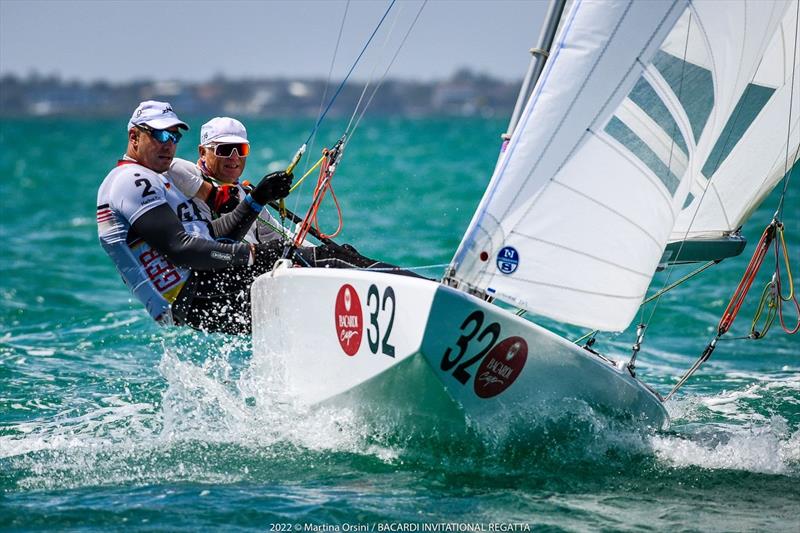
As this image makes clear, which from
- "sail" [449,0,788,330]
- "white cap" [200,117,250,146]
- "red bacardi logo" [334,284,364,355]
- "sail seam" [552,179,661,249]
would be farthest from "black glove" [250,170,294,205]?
"sail seam" [552,179,661,249]

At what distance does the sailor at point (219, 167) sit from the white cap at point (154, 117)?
0.29 metres

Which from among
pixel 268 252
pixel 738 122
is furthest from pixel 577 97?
pixel 268 252

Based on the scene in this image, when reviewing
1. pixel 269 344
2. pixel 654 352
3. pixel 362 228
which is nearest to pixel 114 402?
pixel 269 344

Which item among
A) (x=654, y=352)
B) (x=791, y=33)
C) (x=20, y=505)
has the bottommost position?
(x=20, y=505)

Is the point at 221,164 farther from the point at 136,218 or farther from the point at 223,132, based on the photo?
the point at 136,218

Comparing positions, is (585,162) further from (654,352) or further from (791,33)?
(654,352)

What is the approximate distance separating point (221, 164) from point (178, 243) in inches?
28.1

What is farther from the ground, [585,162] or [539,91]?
[539,91]

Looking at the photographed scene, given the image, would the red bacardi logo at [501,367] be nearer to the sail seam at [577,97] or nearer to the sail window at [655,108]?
the sail seam at [577,97]

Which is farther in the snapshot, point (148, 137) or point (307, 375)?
point (148, 137)

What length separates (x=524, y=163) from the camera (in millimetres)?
3840

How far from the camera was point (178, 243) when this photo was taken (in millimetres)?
4320

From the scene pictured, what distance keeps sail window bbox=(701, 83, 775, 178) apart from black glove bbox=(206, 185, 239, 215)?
2.15 meters

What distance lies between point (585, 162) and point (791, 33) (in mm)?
1431
